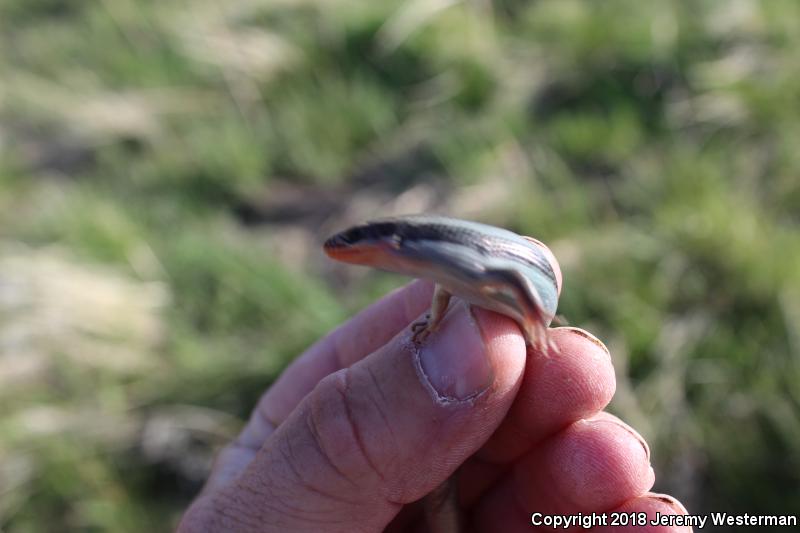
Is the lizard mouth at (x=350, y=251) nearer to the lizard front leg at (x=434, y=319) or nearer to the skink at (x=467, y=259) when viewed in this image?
the skink at (x=467, y=259)

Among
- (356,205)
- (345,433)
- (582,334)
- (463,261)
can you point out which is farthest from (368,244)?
(356,205)

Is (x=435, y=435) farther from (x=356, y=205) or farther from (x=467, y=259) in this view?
(x=356, y=205)

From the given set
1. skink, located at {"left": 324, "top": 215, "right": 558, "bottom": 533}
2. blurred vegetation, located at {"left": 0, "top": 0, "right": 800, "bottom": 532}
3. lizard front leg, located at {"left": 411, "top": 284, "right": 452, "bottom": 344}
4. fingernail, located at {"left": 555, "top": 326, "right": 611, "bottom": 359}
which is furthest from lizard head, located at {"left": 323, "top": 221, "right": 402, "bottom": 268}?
blurred vegetation, located at {"left": 0, "top": 0, "right": 800, "bottom": 532}

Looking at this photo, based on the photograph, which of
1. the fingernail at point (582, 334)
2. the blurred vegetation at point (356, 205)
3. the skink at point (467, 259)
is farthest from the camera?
the blurred vegetation at point (356, 205)

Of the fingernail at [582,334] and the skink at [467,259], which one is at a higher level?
the skink at [467,259]

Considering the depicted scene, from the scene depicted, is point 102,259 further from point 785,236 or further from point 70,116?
point 785,236

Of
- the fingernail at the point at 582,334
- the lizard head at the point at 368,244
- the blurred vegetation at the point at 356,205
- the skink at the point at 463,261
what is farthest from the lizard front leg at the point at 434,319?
the blurred vegetation at the point at 356,205
